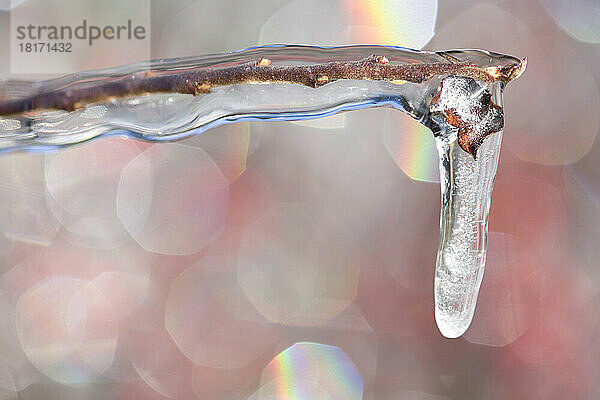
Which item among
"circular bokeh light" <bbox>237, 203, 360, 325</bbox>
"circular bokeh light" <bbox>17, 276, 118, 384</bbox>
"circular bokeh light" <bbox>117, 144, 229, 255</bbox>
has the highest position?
"circular bokeh light" <bbox>117, 144, 229, 255</bbox>

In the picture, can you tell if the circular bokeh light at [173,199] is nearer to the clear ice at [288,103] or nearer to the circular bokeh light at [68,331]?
the circular bokeh light at [68,331]

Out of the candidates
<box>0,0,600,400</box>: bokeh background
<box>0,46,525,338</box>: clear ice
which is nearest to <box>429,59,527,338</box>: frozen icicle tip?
<box>0,46,525,338</box>: clear ice

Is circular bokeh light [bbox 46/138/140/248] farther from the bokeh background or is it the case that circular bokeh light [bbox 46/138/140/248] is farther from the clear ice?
the clear ice

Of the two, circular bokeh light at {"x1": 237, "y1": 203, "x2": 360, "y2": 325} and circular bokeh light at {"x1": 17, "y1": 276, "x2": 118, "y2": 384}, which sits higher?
circular bokeh light at {"x1": 237, "y1": 203, "x2": 360, "y2": 325}

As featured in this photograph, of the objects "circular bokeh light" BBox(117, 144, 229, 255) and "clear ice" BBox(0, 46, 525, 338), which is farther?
"circular bokeh light" BBox(117, 144, 229, 255)

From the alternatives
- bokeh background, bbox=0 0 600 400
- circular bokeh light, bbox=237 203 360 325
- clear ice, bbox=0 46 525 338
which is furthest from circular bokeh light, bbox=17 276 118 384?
clear ice, bbox=0 46 525 338

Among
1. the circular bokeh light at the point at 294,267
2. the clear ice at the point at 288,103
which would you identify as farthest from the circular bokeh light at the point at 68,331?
the clear ice at the point at 288,103
